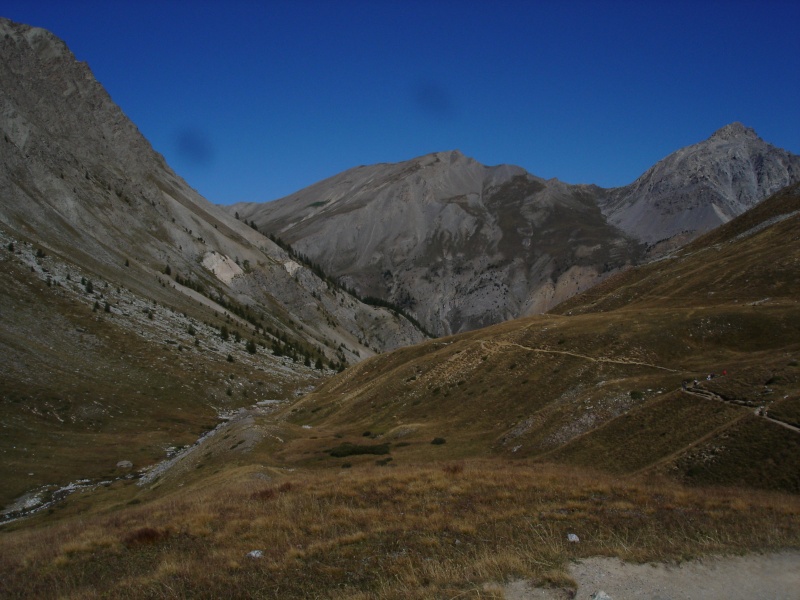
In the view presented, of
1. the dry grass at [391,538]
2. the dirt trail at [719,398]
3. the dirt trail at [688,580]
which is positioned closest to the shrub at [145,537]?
the dry grass at [391,538]

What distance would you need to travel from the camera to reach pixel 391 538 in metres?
16.9

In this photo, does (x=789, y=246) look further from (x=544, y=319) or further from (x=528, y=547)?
(x=528, y=547)

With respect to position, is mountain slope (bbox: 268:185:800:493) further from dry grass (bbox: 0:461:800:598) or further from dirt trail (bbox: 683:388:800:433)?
dry grass (bbox: 0:461:800:598)

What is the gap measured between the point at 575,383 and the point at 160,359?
9229 cm

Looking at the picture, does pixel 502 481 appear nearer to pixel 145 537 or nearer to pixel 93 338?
pixel 145 537

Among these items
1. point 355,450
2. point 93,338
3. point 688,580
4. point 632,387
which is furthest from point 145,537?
point 93,338

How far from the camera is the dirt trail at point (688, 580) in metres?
12.3

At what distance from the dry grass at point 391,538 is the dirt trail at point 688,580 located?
1.57ft

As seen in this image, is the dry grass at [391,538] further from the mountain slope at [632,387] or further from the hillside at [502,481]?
the mountain slope at [632,387]

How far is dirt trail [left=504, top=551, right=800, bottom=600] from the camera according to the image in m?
12.3

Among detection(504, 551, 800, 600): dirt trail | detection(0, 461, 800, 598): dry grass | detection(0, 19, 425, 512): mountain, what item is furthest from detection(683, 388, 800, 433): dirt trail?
detection(0, 19, 425, 512): mountain

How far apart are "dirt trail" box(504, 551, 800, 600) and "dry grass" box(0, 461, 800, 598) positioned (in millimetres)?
477

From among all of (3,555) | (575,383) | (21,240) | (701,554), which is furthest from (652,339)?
(21,240)

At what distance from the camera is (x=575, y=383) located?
46.7 meters
